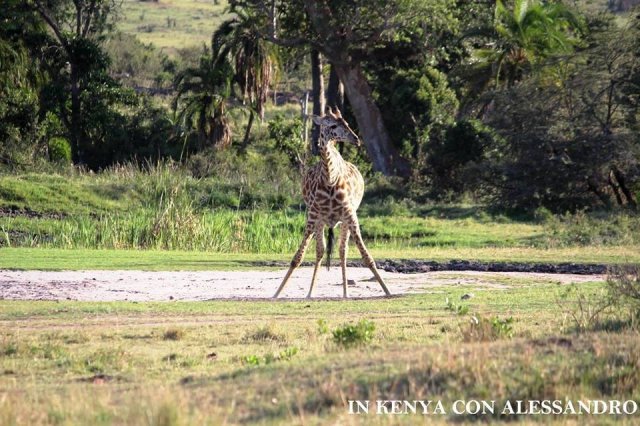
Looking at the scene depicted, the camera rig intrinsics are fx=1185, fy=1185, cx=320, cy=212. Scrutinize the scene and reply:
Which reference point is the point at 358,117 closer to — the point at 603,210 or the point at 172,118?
the point at 172,118

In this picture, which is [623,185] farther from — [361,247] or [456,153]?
[361,247]

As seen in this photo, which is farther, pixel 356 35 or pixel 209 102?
pixel 209 102

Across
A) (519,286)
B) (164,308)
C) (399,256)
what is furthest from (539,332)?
(399,256)

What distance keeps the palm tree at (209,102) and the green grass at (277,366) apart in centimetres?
2769

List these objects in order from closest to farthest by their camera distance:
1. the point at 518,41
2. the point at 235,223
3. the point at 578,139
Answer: the point at 235,223 → the point at 578,139 → the point at 518,41

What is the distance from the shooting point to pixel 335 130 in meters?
17.2

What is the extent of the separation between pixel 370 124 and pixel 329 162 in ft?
80.0

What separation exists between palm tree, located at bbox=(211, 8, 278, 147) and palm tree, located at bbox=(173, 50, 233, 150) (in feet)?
1.89

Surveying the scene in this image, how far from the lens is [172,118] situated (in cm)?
4509

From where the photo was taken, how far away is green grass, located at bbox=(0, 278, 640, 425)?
827cm

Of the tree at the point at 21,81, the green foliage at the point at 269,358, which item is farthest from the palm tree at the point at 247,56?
the green foliage at the point at 269,358

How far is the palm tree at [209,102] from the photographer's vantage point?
4225cm

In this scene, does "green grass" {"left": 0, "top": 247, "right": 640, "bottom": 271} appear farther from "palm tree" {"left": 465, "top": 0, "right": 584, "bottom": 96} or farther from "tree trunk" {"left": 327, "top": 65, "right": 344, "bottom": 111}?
"tree trunk" {"left": 327, "top": 65, "right": 344, "bottom": 111}

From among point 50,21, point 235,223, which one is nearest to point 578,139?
point 235,223
